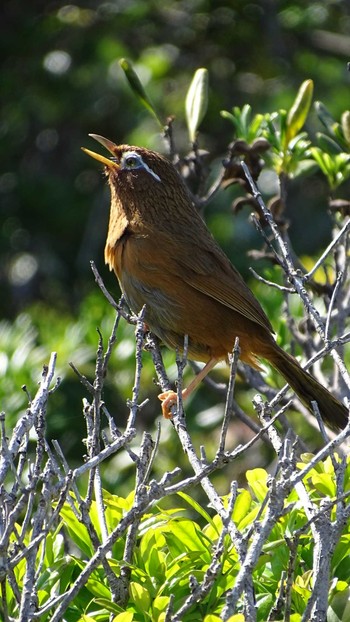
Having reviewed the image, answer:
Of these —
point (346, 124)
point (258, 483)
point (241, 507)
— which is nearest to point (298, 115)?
point (346, 124)

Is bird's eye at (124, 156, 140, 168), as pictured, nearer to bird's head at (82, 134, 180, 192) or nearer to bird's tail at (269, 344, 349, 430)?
bird's head at (82, 134, 180, 192)

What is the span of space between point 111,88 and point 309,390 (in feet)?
13.9

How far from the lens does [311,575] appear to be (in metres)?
3.04

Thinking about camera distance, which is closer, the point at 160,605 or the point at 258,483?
the point at 160,605

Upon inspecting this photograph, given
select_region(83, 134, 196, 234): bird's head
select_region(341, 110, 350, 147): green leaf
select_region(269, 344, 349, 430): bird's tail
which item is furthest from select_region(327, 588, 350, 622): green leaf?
select_region(83, 134, 196, 234): bird's head

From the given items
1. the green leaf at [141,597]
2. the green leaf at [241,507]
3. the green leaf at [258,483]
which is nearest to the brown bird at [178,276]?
the green leaf at [258,483]

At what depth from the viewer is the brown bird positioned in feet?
16.5

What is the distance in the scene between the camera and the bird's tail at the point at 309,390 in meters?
4.78

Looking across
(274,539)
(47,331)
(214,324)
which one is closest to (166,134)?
(214,324)

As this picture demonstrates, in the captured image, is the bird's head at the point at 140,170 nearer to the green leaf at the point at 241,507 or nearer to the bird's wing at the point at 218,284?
the bird's wing at the point at 218,284

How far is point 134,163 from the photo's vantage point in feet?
17.7

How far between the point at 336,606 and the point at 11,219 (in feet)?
20.2

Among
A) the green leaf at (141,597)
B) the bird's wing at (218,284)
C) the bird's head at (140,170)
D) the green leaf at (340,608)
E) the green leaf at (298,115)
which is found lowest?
the bird's wing at (218,284)

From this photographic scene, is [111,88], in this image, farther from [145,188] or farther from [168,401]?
[168,401]
